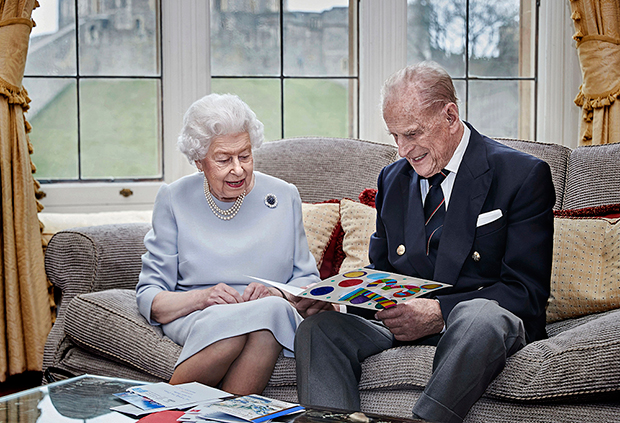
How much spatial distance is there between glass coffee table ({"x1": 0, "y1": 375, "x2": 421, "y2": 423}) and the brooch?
28.0 inches

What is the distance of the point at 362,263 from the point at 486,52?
1.63 meters

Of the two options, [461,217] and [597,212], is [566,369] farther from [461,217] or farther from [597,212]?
[597,212]

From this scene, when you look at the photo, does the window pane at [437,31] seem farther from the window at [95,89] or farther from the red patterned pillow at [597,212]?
the red patterned pillow at [597,212]

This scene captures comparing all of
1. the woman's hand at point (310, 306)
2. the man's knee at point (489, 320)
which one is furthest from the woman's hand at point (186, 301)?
the man's knee at point (489, 320)

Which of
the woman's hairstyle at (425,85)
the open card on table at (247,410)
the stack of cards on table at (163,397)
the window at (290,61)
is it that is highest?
the window at (290,61)

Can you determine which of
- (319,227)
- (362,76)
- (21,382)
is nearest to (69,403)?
(319,227)

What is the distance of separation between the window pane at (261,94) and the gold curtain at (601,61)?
1.43m

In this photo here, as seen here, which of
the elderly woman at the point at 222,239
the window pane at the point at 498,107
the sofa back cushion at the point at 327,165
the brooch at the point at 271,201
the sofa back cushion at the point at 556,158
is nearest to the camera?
the elderly woman at the point at 222,239

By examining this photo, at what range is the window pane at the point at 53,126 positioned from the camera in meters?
2.92

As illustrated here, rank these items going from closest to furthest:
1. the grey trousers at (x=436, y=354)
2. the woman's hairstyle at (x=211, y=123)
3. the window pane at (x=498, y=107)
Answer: the grey trousers at (x=436, y=354) < the woman's hairstyle at (x=211, y=123) < the window pane at (x=498, y=107)

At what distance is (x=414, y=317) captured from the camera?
1.48 m

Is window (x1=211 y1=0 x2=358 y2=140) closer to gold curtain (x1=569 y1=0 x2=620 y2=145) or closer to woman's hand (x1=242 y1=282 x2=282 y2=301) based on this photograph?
gold curtain (x1=569 y1=0 x2=620 y2=145)

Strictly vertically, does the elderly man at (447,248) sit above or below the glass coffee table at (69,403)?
above

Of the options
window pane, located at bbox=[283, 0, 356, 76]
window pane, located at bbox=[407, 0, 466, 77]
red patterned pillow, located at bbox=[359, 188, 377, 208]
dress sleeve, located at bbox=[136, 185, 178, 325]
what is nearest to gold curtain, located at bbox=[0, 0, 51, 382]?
dress sleeve, located at bbox=[136, 185, 178, 325]
